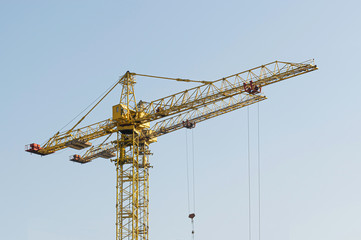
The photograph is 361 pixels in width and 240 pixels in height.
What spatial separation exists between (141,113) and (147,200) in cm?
1332

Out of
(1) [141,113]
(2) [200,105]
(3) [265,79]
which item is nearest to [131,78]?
(1) [141,113]

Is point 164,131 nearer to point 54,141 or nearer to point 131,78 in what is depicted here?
point 131,78

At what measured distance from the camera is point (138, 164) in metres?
114

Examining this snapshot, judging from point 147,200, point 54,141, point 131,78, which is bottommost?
point 147,200

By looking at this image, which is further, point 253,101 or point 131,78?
point 131,78

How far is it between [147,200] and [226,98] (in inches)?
803

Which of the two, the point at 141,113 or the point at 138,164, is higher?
the point at 141,113

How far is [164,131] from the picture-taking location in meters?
113

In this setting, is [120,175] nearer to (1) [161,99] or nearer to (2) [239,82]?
(1) [161,99]

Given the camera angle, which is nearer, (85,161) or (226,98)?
(226,98)

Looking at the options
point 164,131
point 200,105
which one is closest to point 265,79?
point 200,105

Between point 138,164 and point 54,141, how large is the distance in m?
14.1

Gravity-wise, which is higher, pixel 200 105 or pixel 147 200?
pixel 200 105

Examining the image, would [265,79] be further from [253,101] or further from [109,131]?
Answer: [109,131]
